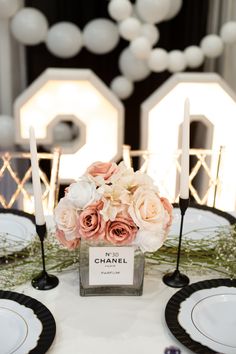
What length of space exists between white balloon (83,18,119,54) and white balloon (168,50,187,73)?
Answer: 267 millimetres

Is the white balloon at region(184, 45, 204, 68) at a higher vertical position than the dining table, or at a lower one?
higher

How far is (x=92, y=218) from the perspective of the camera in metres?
1.14

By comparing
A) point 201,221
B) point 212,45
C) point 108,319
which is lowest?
point 108,319

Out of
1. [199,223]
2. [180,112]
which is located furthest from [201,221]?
[180,112]

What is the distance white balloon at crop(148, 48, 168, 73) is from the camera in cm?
248

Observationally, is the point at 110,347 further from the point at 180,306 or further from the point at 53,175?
the point at 53,175

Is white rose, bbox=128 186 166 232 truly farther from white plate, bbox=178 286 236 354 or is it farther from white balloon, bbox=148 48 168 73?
white balloon, bbox=148 48 168 73

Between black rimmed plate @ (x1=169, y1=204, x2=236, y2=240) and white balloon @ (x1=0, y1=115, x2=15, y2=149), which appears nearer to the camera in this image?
black rimmed plate @ (x1=169, y1=204, x2=236, y2=240)

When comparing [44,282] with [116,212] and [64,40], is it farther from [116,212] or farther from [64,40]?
[64,40]

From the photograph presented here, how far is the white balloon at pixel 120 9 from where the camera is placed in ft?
7.78

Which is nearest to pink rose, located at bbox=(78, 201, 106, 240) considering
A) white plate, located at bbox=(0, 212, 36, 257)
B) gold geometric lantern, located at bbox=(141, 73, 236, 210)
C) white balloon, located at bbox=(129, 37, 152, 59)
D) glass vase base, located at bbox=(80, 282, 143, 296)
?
glass vase base, located at bbox=(80, 282, 143, 296)

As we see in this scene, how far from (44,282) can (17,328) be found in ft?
0.63

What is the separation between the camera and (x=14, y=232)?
1527 millimetres

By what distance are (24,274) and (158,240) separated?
36cm
